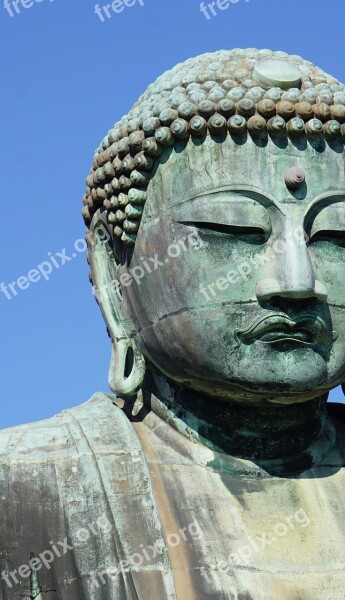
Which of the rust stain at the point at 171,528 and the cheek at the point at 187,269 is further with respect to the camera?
the cheek at the point at 187,269

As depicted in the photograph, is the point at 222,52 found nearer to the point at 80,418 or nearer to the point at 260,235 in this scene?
the point at 260,235

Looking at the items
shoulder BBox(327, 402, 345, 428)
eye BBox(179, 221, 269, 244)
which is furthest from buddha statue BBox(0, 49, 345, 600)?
shoulder BBox(327, 402, 345, 428)

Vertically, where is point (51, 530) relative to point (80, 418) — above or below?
below

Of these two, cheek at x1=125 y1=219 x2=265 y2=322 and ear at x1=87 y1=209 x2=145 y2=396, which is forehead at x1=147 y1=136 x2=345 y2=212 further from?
ear at x1=87 y1=209 x2=145 y2=396

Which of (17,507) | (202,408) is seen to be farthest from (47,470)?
(202,408)

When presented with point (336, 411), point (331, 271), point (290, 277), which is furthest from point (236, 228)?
point (336, 411)

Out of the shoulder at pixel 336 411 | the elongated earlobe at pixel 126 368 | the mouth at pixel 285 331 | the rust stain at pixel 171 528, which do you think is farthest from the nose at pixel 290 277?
the shoulder at pixel 336 411

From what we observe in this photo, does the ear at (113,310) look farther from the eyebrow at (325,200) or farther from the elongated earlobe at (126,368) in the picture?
the eyebrow at (325,200)

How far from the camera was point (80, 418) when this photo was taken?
13.0 metres

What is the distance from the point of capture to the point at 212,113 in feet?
41.8

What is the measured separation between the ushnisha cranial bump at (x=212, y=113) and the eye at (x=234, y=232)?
518mm

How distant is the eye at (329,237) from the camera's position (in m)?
12.6

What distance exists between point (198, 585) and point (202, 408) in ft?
4.33

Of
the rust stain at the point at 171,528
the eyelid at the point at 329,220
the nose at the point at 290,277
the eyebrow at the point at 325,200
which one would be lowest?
the rust stain at the point at 171,528
